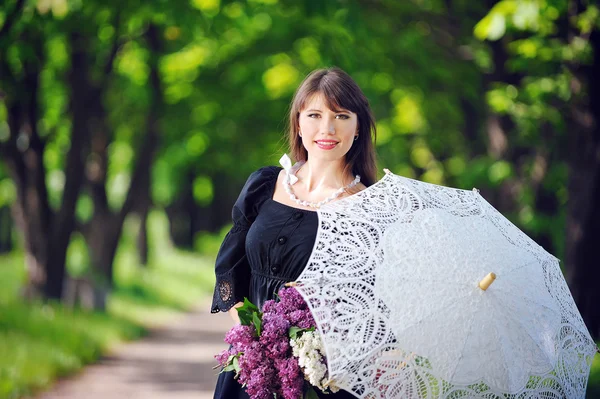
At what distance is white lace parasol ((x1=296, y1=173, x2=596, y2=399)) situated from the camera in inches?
139

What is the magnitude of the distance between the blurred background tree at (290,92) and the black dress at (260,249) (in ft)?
2.63

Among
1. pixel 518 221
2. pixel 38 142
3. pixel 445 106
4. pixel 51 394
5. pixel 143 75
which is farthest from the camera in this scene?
pixel 143 75

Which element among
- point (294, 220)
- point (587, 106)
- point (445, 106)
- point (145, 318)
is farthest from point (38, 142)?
point (294, 220)

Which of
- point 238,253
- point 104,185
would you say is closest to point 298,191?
point 238,253

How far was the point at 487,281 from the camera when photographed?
3.63m

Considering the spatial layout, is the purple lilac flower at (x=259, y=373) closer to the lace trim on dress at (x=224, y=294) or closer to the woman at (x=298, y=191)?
the woman at (x=298, y=191)

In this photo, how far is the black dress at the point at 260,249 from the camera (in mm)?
4070

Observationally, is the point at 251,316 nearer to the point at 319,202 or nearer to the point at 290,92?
the point at 319,202

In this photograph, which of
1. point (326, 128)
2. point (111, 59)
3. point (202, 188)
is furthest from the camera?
point (202, 188)

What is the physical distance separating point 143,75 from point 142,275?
19.0 feet

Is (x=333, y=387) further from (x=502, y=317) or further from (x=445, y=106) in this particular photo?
(x=445, y=106)

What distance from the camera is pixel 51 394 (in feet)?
29.2

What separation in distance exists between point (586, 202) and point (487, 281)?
6.26m

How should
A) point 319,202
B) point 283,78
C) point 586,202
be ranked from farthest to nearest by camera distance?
point 283,78, point 586,202, point 319,202
